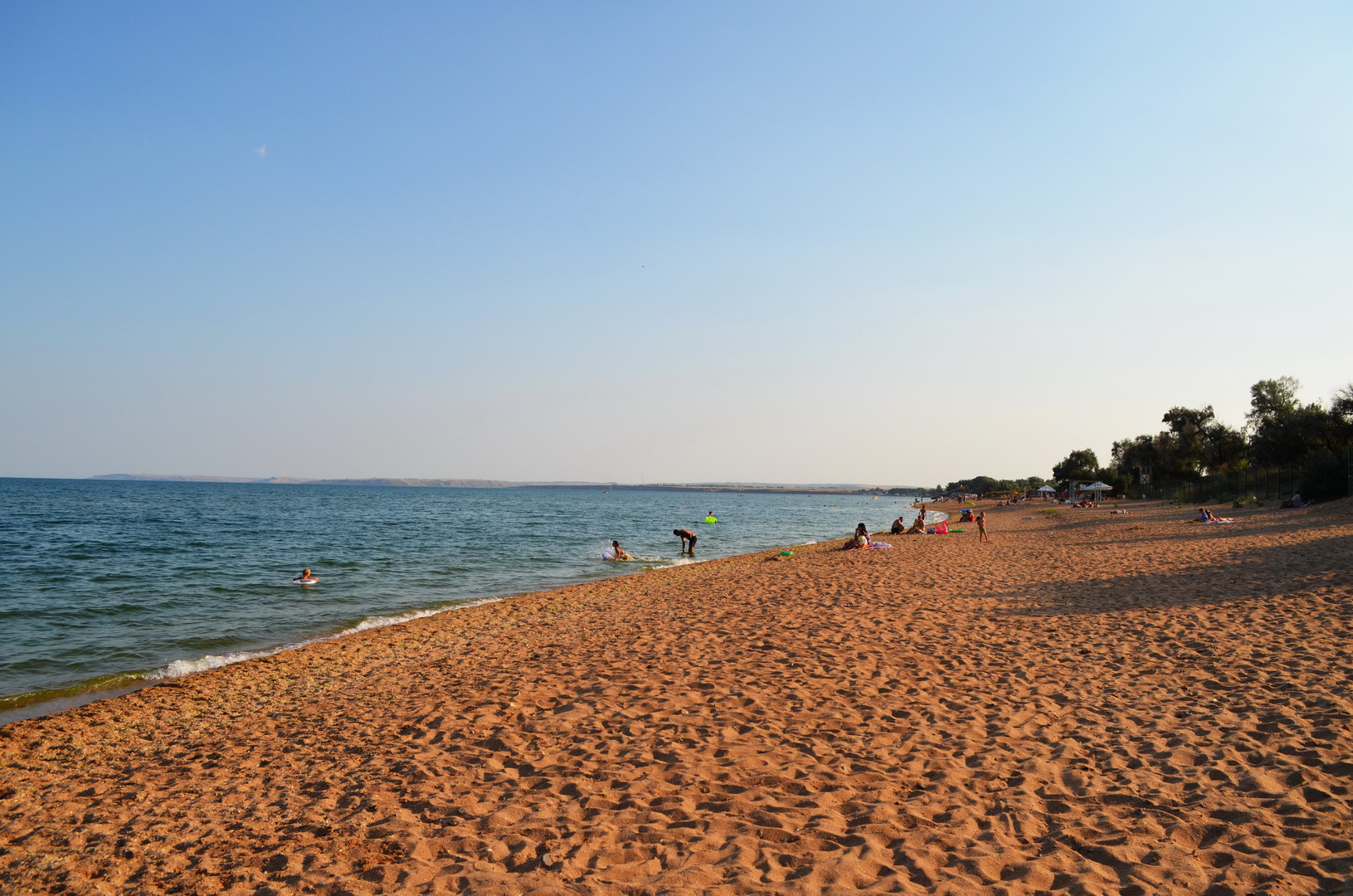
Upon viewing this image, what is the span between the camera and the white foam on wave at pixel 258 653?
10.6 m

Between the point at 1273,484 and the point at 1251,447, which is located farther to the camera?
the point at 1251,447

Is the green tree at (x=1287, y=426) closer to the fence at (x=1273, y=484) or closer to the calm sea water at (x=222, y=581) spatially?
the fence at (x=1273, y=484)

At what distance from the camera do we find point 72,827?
5195 mm

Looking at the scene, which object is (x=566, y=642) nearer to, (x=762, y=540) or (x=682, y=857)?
(x=682, y=857)

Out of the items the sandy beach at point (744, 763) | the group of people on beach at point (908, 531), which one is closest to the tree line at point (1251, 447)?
the group of people on beach at point (908, 531)

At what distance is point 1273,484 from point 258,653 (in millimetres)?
46445

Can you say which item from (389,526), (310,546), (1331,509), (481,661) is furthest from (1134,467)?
(481,661)

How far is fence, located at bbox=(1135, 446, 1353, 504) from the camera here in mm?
29406

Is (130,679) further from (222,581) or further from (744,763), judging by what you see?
(222,581)

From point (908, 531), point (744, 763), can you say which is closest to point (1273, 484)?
point (908, 531)

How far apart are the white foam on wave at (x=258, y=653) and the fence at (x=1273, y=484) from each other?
114ft

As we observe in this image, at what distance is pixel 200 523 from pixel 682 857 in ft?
163

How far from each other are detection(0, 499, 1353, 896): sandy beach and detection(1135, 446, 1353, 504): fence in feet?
83.5

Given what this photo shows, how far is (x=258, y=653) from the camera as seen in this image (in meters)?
11.8
